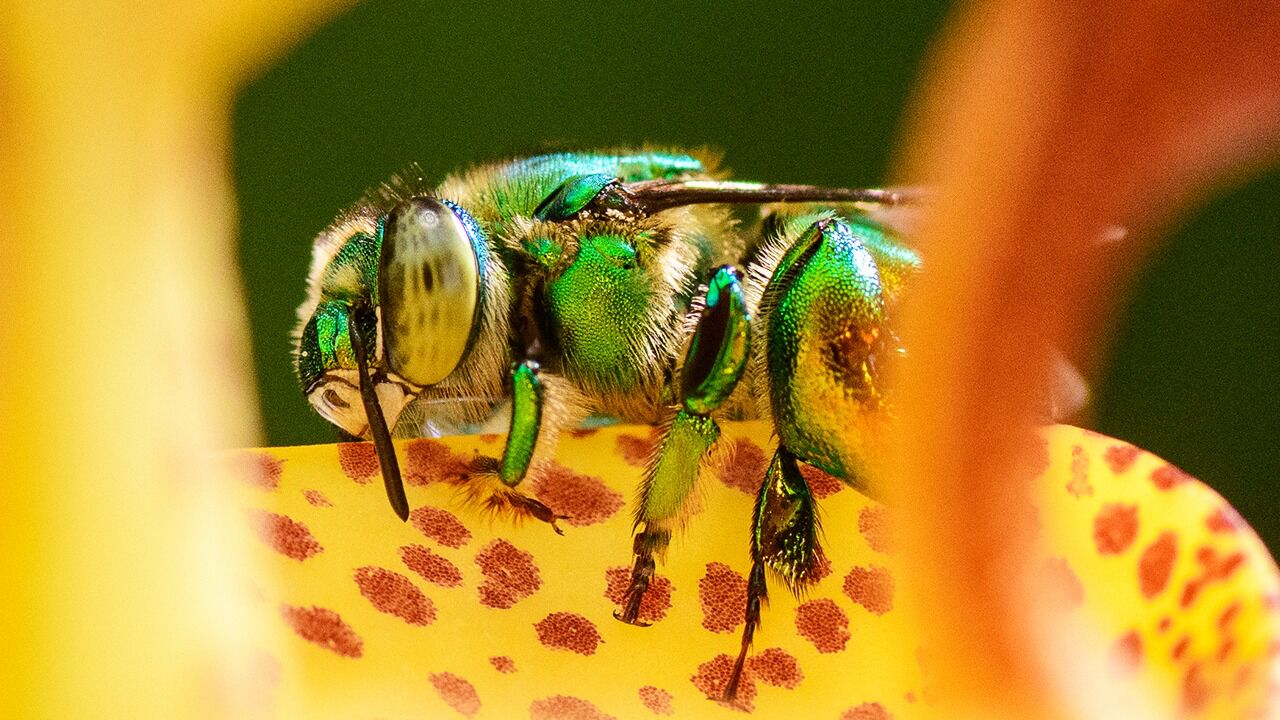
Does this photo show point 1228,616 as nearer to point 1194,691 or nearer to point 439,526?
point 1194,691

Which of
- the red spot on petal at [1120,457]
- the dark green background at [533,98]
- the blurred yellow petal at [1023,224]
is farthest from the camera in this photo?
the dark green background at [533,98]

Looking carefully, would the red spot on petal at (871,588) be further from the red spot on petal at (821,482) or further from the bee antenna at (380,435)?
the bee antenna at (380,435)

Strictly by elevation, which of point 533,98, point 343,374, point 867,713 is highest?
point 533,98

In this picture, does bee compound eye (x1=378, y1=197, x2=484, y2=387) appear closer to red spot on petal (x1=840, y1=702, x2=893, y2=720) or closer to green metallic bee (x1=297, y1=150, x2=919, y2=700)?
green metallic bee (x1=297, y1=150, x2=919, y2=700)

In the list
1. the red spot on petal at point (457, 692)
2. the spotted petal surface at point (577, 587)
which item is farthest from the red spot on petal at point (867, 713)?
the red spot on petal at point (457, 692)

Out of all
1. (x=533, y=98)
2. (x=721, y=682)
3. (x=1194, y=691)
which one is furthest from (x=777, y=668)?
(x=533, y=98)

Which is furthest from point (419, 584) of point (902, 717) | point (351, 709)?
point (902, 717)

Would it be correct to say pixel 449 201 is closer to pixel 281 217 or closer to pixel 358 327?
pixel 358 327
